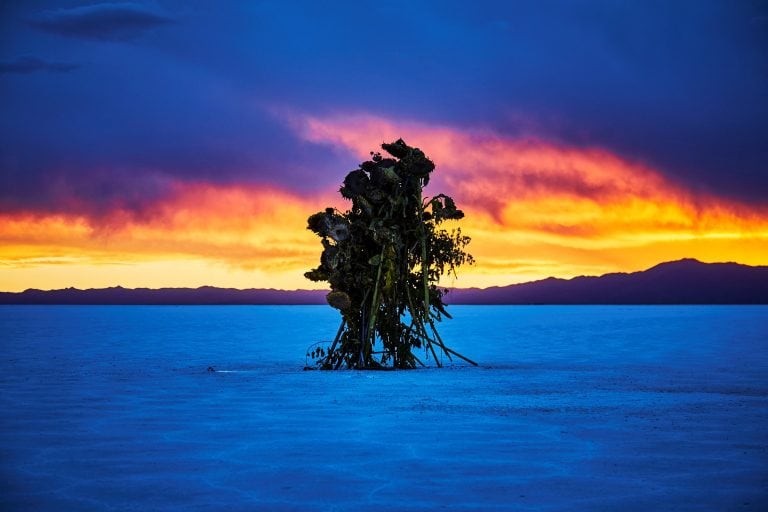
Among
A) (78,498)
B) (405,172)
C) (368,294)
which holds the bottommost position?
(78,498)

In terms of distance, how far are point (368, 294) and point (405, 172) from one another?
10.7 ft

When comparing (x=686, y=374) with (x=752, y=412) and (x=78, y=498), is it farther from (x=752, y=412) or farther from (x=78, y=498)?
(x=78, y=498)

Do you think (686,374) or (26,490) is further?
(686,374)

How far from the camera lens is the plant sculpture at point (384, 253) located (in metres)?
24.0

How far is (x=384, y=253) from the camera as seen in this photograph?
78.9ft

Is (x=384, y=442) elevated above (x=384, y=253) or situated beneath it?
situated beneath

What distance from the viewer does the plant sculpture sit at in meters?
24.0

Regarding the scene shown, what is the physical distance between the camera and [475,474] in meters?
9.48

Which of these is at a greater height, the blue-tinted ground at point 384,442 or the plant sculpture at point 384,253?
the plant sculpture at point 384,253

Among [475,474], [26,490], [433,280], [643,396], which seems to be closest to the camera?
[26,490]

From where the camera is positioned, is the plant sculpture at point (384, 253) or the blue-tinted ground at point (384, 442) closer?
the blue-tinted ground at point (384, 442)

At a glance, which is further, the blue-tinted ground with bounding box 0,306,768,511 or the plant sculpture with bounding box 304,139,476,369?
the plant sculpture with bounding box 304,139,476,369

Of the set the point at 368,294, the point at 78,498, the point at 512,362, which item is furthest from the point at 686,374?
the point at 78,498

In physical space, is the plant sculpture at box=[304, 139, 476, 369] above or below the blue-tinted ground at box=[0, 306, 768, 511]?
above
